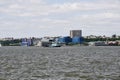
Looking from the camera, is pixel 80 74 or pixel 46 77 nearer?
pixel 46 77

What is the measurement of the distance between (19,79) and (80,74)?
9.89 m

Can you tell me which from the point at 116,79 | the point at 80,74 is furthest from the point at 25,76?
the point at 116,79

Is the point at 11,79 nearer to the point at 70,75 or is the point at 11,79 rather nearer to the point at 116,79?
the point at 70,75

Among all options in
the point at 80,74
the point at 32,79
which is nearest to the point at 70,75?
the point at 80,74

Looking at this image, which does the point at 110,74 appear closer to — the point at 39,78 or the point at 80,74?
the point at 80,74

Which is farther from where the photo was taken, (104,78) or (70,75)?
(70,75)

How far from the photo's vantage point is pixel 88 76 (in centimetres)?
6575

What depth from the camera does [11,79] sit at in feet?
207

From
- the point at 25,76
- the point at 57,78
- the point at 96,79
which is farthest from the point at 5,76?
the point at 96,79

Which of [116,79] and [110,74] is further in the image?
[110,74]

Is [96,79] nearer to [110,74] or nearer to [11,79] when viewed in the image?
[110,74]

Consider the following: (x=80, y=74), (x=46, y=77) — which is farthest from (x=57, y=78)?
(x=80, y=74)

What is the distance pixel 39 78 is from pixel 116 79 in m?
9.83

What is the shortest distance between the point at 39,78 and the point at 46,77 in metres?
1.28
